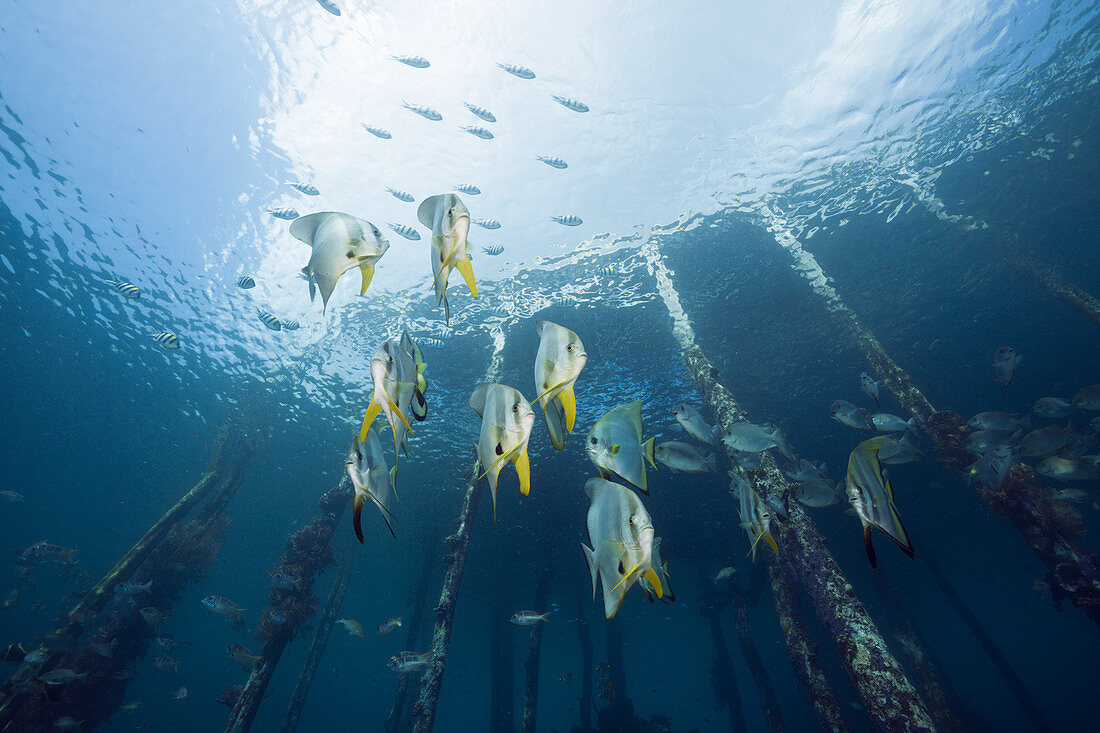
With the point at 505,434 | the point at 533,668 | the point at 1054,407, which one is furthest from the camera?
the point at 533,668

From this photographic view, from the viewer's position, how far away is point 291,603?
9.87m

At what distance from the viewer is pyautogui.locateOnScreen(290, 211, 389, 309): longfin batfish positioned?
6.72 ft

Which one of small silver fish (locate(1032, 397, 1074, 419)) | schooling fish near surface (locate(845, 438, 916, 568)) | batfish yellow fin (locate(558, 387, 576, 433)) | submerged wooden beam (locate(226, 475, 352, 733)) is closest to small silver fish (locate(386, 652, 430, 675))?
submerged wooden beam (locate(226, 475, 352, 733))

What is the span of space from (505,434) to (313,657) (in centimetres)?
2072

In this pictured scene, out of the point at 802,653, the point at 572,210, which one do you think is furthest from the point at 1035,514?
the point at 572,210

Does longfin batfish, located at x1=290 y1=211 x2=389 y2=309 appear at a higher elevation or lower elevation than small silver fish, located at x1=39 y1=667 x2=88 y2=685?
higher

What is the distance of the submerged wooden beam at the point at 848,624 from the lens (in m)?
3.87

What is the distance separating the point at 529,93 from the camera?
9.91m

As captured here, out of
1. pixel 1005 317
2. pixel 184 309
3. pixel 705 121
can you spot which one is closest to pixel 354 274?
pixel 184 309

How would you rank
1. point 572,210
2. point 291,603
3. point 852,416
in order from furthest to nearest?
1. point 572,210
2. point 291,603
3. point 852,416

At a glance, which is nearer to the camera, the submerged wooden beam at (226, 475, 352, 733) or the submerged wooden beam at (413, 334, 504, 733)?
the submerged wooden beam at (413, 334, 504, 733)

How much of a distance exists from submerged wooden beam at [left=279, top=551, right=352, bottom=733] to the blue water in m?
2.04

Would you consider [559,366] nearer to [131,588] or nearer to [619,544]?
[619,544]

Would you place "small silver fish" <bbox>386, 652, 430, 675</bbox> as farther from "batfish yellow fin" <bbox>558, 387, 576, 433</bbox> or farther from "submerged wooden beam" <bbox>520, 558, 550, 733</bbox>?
"batfish yellow fin" <bbox>558, 387, 576, 433</bbox>
